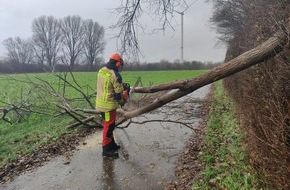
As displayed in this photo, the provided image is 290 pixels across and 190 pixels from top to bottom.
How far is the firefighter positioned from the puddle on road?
35cm

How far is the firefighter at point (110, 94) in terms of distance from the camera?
285 inches

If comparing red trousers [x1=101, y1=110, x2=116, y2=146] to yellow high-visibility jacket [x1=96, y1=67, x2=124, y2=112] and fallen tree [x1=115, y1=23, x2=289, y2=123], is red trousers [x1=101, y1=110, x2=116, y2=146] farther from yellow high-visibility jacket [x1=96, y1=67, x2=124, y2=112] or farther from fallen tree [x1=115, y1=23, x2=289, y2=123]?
fallen tree [x1=115, y1=23, x2=289, y2=123]

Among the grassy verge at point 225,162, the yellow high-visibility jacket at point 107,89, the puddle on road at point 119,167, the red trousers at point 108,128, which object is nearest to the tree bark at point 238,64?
the yellow high-visibility jacket at point 107,89

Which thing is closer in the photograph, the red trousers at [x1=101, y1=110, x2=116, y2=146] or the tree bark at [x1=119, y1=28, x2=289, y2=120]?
the tree bark at [x1=119, y1=28, x2=289, y2=120]

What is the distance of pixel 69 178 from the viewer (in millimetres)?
6207

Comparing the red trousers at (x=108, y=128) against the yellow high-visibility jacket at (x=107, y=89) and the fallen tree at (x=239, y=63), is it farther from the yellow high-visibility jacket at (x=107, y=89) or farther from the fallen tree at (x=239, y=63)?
the fallen tree at (x=239, y=63)

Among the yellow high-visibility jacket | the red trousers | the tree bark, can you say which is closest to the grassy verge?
the tree bark

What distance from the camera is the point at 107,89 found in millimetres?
7312

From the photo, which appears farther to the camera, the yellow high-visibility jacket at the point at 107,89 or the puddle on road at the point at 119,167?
the yellow high-visibility jacket at the point at 107,89

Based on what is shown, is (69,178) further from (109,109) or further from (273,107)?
(273,107)

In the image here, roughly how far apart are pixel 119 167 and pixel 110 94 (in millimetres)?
1682

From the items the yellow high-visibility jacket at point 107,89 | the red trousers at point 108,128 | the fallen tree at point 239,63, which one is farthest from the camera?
the red trousers at point 108,128

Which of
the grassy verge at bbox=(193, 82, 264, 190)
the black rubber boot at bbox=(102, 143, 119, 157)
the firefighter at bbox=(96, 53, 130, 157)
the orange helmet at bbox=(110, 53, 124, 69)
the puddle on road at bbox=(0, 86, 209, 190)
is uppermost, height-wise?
the orange helmet at bbox=(110, 53, 124, 69)

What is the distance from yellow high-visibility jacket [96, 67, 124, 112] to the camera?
7234 mm
